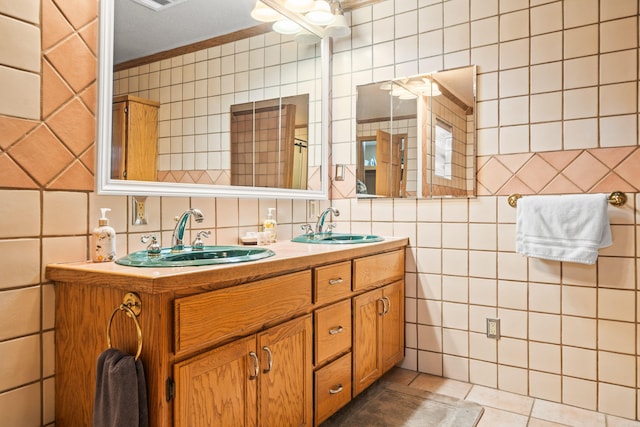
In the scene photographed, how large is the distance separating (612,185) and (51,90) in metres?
2.24

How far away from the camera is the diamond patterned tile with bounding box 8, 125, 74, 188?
50.9 inches

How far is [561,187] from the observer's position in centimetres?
205

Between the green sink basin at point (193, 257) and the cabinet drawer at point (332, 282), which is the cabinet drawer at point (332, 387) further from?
the green sink basin at point (193, 257)

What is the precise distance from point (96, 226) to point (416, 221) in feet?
Answer: 5.35

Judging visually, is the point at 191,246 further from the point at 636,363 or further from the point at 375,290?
the point at 636,363

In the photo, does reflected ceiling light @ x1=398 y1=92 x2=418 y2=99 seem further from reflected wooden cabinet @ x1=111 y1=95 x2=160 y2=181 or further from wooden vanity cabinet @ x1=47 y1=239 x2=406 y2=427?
reflected wooden cabinet @ x1=111 y1=95 x2=160 y2=181

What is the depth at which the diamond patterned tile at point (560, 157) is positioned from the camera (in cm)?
203

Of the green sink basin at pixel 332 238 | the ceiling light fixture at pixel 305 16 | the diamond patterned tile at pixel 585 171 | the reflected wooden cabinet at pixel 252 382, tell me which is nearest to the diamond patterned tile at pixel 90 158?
the reflected wooden cabinet at pixel 252 382

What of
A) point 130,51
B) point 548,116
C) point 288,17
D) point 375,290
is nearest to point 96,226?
point 130,51

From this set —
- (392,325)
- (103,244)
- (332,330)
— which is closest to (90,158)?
(103,244)

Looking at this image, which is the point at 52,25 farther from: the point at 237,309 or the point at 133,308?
the point at 237,309

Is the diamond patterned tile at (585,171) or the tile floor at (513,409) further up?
the diamond patterned tile at (585,171)

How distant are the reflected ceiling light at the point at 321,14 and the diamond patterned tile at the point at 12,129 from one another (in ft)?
5.43

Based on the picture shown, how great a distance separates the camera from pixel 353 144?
2678mm
